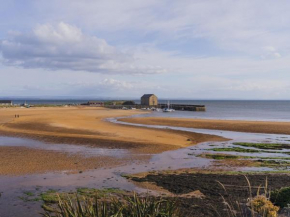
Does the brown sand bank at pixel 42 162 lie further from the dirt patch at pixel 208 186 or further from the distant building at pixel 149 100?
the distant building at pixel 149 100

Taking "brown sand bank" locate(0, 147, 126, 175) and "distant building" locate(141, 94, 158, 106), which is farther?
"distant building" locate(141, 94, 158, 106)

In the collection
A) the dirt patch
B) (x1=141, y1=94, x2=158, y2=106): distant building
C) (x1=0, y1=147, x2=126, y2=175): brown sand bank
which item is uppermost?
(x1=141, y1=94, x2=158, y2=106): distant building

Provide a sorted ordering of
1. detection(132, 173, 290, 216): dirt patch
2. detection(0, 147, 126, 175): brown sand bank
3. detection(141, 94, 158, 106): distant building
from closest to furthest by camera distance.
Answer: detection(132, 173, 290, 216): dirt patch
detection(0, 147, 126, 175): brown sand bank
detection(141, 94, 158, 106): distant building

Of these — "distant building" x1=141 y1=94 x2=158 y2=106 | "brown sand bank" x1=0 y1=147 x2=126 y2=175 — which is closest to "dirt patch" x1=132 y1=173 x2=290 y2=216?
"brown sand bank" x1=0 y1=147 x2=126 y2=175

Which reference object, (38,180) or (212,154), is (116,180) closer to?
(38,180)

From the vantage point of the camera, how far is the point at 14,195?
12.8 m

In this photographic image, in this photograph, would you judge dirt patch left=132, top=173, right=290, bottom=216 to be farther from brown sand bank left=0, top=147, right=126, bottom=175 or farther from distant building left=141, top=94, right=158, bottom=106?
distant building left=141, top=94, right=158, bottom=106

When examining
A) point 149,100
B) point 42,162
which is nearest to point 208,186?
point 42,162

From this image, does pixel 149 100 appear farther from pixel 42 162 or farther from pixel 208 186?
pixel 208 186

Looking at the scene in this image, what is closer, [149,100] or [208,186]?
[208,186]

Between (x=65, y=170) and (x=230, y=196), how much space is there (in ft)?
30.4

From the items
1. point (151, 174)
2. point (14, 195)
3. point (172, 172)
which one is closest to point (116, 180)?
point (151, 174)

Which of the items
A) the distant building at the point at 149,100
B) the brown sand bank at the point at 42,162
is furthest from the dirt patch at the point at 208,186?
the distant building at the point at 149,100

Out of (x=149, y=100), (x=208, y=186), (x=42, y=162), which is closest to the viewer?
(x=208, y=186)
